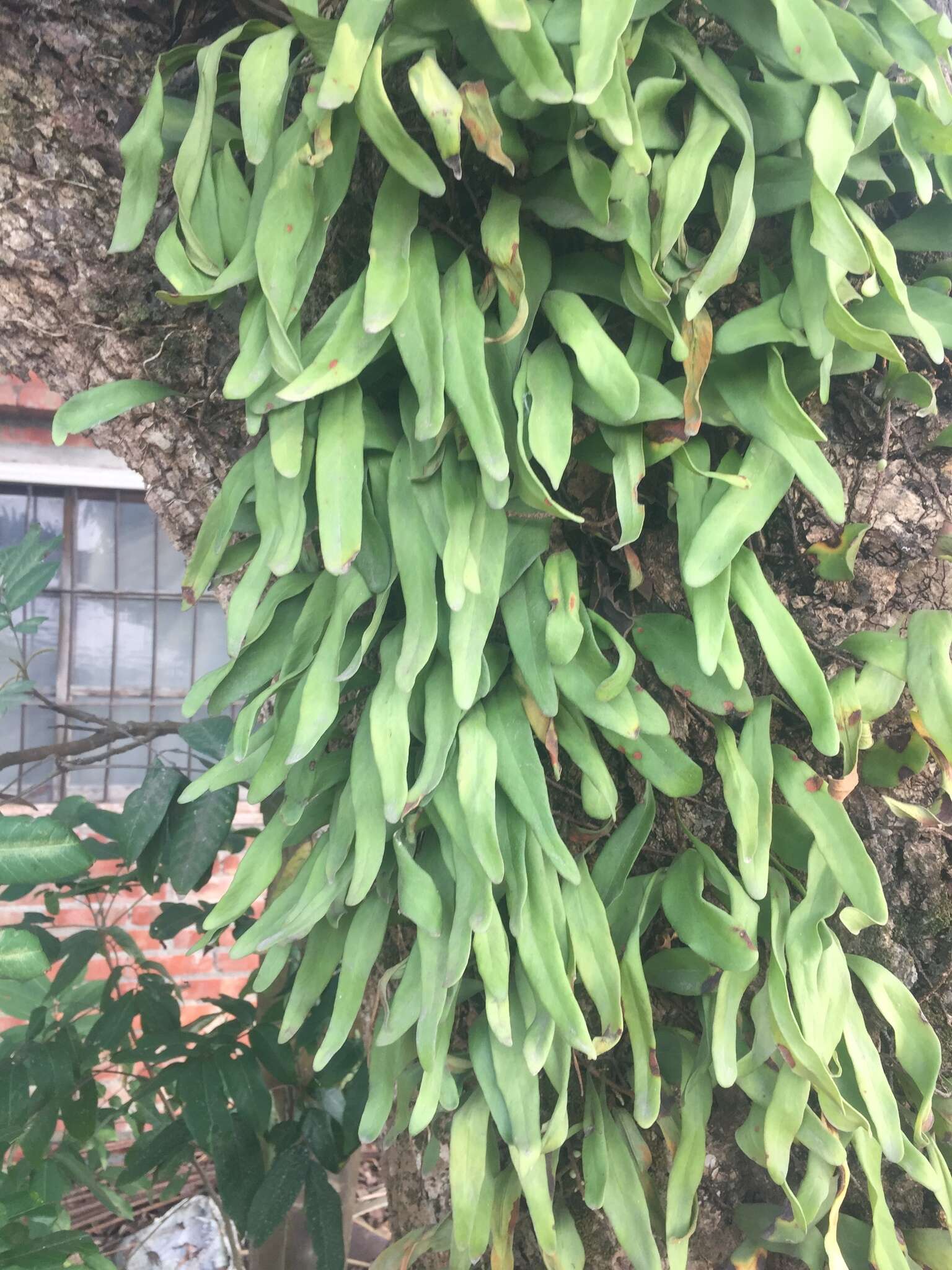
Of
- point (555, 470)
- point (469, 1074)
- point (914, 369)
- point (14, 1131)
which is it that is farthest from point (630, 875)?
point (14, 1131)

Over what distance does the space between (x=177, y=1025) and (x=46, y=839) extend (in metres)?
0.52

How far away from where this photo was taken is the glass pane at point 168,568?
7.88ft

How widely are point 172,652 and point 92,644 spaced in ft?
0.67

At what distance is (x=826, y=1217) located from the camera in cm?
60

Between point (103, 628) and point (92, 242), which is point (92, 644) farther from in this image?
point (92, 242)

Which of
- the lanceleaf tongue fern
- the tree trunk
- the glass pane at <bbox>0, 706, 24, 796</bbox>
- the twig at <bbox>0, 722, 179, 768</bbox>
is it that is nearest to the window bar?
the glass pane at <bbox>0, 706, 24, 796</bbox>

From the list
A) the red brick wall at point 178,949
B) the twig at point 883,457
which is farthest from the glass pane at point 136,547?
the twig at point 883,457

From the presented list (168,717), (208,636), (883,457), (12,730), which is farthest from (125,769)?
(883,457)

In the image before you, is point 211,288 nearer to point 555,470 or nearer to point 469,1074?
point 555,470

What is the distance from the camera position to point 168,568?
2.41m

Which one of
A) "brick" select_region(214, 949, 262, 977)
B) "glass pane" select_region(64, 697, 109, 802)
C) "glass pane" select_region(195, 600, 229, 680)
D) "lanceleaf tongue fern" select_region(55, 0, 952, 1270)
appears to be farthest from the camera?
"glass pane" select_region(195, 600, 229, 680)

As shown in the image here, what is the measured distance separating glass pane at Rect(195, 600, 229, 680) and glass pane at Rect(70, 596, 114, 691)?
22 centimetres

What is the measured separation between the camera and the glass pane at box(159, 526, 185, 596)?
240 centimetres

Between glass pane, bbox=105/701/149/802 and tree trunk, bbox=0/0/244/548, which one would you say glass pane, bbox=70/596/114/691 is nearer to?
glass pane, bbox=105/701/149/802
